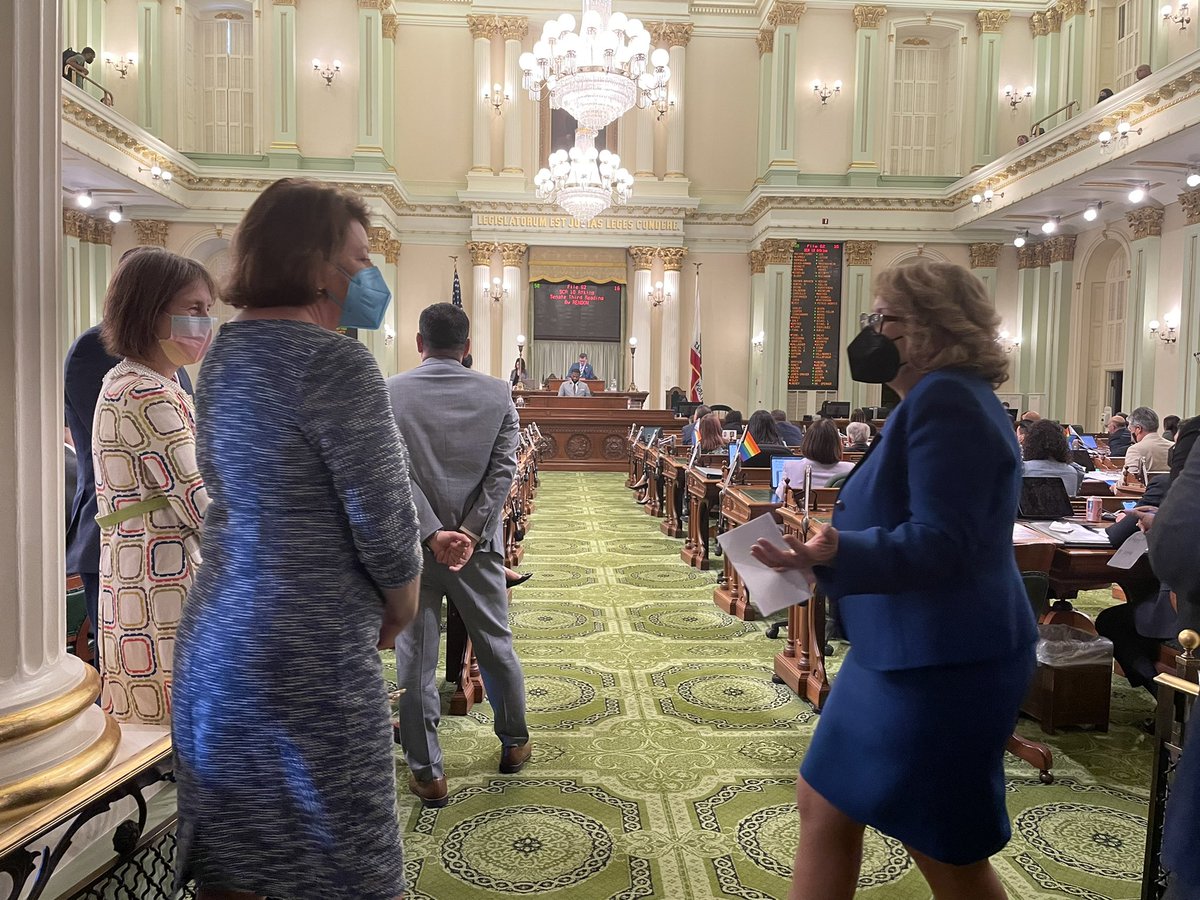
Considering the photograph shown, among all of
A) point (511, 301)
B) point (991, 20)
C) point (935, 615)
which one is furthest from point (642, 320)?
point (935, 615)

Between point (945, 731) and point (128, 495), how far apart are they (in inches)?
67.4

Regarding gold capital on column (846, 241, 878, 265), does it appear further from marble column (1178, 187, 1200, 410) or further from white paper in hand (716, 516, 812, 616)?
white paper in hand (716, 516, 812, 616)

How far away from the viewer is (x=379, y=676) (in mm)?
1330

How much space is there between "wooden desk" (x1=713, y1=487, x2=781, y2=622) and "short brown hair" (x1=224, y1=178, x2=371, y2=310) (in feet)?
13.3

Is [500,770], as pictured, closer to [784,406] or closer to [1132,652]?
[1132,652]

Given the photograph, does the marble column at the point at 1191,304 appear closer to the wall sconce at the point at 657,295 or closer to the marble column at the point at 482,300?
the wall sconce at the point at 657,295

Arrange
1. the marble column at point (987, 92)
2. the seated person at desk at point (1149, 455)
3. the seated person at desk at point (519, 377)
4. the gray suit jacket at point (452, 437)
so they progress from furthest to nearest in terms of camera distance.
A: the marble column at point (987, 92)
the seated person at desk at point (519, 377)
the seated person at desk at point (1149, 455)
the gray suit jacket at point (452, 437)

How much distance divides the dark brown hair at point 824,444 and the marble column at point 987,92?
46.7ft

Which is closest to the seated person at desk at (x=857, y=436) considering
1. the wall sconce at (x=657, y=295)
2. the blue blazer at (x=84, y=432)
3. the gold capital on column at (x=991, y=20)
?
the blue blazer at (x=84, y=432)

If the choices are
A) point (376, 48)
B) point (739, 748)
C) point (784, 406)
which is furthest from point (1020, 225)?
point (739, 748)

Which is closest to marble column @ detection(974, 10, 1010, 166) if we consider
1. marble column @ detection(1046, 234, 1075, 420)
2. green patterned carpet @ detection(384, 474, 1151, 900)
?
marble column @ detection(1046, 234, 1075, 420)

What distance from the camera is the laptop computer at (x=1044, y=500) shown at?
4.43 metres

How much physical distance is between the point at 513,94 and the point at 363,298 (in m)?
18.2

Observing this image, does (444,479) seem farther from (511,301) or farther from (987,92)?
(987,92)
